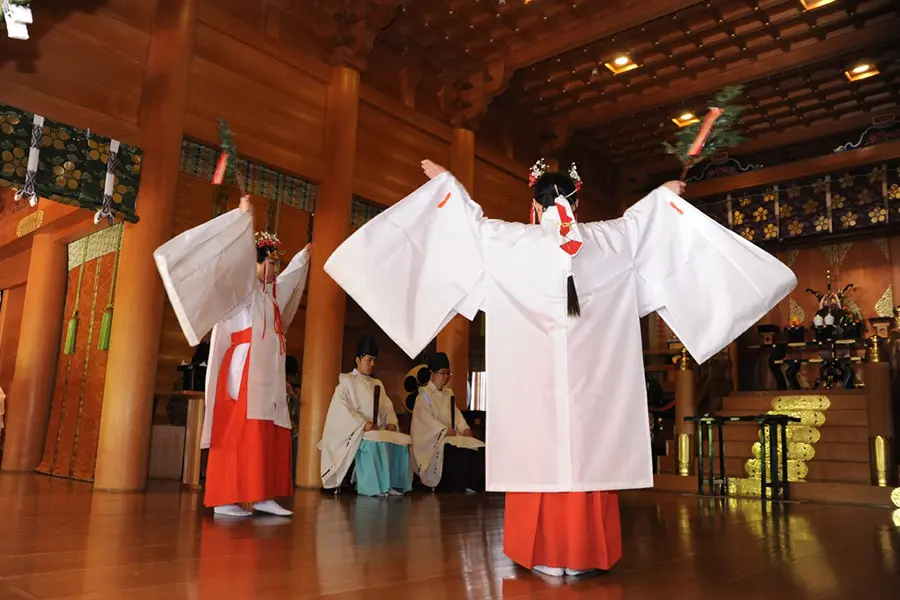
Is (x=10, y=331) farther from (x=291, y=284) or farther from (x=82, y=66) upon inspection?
(x=291, y=284)

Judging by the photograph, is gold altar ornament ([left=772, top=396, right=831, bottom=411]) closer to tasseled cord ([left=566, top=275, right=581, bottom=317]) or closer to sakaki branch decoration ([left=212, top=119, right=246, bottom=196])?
tasseled cord ([left=566, top=275, right=581, bottom=317])

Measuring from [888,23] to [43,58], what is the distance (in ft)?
25.3

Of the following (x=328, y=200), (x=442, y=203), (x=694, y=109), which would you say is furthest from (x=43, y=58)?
(x=694, y=109)

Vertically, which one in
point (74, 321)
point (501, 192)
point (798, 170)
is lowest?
point (74, 321)

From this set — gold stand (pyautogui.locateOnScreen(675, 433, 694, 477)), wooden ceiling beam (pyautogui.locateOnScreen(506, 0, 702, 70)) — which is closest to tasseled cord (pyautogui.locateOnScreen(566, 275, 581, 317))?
wooden ceiling beam (pyautogui.locateOnScreen(506, 0, 702, 70))

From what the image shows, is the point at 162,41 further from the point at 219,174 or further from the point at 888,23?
the point at 888,23

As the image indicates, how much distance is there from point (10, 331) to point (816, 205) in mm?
11141

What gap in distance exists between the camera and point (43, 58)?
510 centimetres

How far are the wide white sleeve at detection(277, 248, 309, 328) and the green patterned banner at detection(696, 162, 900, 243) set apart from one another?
800 cm

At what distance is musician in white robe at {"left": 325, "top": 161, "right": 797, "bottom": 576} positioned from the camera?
2625 mm

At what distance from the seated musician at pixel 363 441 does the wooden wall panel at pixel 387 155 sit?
1.94 metres

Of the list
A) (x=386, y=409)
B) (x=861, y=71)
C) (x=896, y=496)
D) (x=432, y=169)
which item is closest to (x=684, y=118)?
(x=861, y=71)

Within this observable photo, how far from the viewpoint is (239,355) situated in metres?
3.98

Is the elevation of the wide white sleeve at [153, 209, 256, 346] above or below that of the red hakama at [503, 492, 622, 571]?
above
